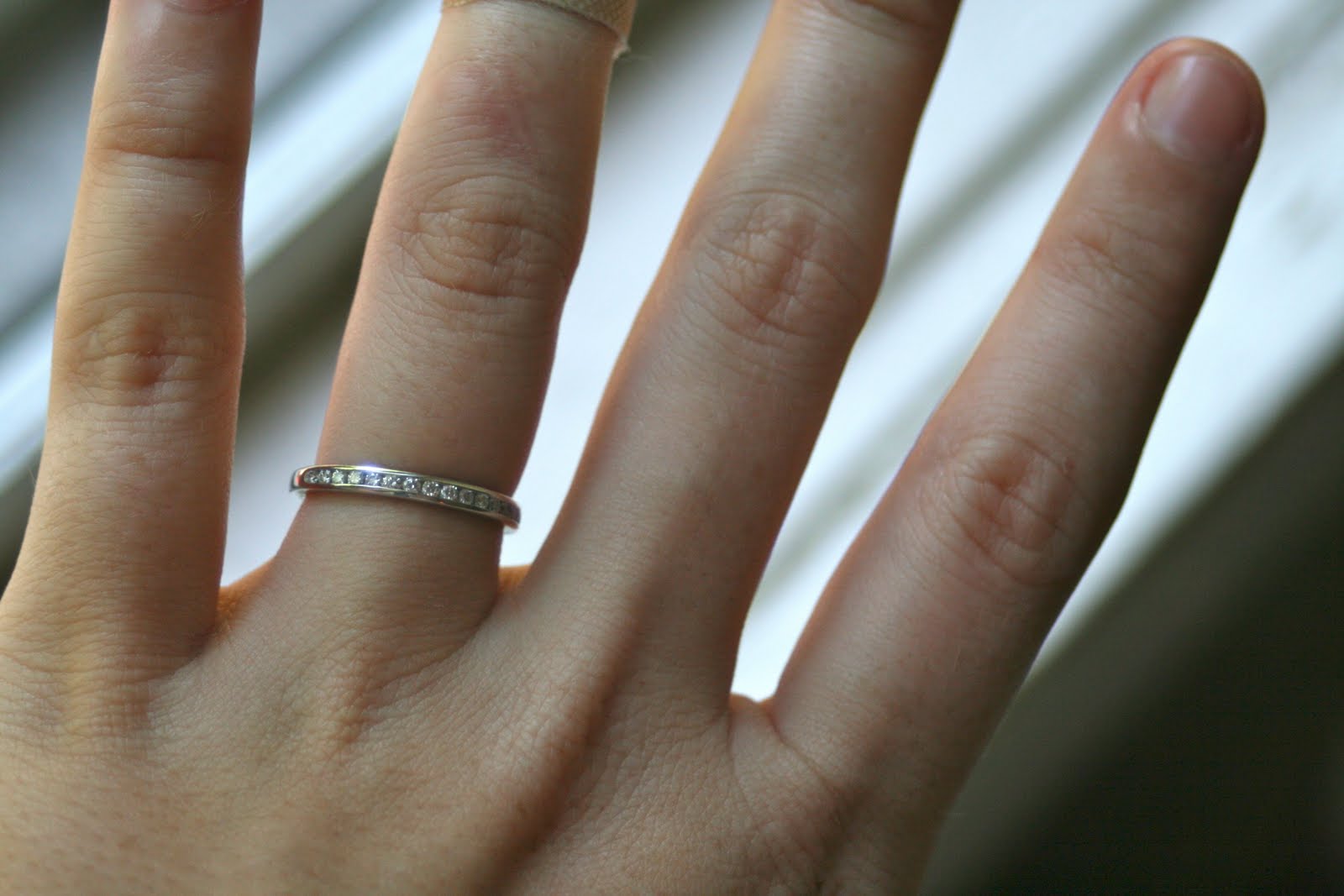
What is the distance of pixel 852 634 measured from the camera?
0.61 meters

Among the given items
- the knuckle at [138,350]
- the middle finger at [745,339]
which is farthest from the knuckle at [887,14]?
the knuckle at [138,350]

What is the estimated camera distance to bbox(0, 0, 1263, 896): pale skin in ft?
1.76

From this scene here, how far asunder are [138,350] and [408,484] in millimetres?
141

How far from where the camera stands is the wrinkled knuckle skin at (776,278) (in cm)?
60

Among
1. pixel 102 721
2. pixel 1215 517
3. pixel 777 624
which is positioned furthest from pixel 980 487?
pixel 102 721

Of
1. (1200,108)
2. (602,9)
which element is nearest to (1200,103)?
(1200,108)

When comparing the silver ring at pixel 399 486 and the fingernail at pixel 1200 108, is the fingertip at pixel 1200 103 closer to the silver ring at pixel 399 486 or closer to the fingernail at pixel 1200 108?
the fingernail at pixel 1200 108

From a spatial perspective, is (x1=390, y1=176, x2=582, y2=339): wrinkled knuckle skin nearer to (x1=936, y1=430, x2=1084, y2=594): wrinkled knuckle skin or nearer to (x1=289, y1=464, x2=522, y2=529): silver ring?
(x1=289, y1=464, x2=522, y2=529): silver ring

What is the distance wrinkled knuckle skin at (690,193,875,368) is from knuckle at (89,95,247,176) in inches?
9.5

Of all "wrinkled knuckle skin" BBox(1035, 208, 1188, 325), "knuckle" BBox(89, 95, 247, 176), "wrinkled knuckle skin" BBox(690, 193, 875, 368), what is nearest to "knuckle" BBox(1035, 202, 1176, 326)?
"wrinkled knuckle skin" BBox(1035, 208, 1188, 325)

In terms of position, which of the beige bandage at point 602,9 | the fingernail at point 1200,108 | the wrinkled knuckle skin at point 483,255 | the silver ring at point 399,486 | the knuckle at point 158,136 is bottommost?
the silver ring at point 399,486

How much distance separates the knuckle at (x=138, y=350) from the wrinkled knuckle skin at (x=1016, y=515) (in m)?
0.39

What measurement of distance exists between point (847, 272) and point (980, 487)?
13 cm

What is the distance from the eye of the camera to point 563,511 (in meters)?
0.60
